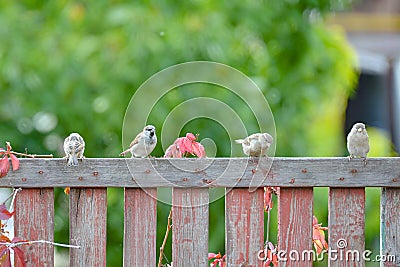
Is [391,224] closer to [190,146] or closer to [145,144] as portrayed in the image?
[190,146]

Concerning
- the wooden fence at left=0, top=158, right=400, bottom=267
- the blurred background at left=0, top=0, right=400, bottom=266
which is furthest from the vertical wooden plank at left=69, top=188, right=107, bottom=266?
the blurred background at left=0, top=0, right=400, bottom=266

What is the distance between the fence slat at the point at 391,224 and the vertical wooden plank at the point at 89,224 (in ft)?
3.22

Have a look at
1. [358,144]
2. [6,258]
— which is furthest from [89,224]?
[358,144]

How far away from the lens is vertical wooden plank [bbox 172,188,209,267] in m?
2.47

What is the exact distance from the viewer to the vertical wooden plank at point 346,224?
2471 millimetres

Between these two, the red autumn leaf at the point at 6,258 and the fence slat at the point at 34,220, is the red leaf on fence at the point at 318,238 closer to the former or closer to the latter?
the fence slat at the point at 34,220

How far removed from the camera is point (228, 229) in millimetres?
2479

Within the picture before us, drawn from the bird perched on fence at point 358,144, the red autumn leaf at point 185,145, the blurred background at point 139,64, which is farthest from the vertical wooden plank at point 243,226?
the blurred background at point 139,64

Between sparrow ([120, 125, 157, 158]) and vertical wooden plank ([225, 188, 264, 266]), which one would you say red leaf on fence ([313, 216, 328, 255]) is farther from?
sparrow ([120, 125, 157, 158])

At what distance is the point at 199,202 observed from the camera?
97.3 inches

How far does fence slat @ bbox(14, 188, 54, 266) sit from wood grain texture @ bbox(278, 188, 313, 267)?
81cm

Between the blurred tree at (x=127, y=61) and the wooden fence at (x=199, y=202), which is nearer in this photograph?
the wooden fence at (x=199, y=202)

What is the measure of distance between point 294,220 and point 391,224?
1.11ft

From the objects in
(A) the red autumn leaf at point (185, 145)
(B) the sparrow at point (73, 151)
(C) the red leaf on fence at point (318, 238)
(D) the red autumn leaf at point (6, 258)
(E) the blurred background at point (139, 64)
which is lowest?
(D) the red autumn leaf at point (6, 258)
